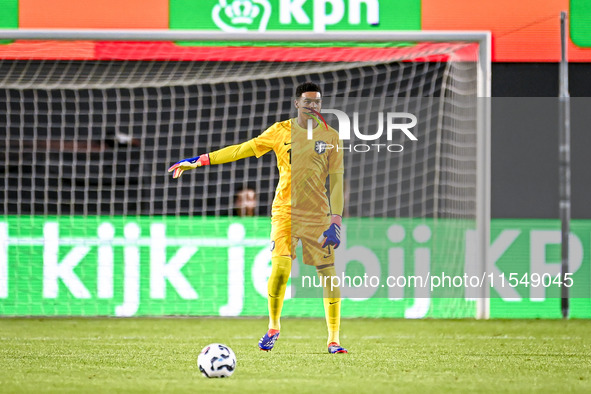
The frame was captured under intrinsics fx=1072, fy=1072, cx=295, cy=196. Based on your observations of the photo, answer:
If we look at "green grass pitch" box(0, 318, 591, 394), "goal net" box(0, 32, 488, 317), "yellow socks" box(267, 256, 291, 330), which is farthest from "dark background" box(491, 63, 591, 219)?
"yellow socks" box(267, 256, 291, 330)

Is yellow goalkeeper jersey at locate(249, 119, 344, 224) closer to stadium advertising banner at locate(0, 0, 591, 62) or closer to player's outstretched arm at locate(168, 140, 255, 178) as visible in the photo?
player's outstretched arm at locate(168, 140, 255, 178)

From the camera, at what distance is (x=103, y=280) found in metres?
9.95

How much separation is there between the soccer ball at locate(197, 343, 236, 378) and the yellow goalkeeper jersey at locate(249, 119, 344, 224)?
1547 millimetres

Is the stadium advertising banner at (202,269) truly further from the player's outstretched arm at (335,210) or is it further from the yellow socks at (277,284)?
the player's outstretched arm at (335,210)

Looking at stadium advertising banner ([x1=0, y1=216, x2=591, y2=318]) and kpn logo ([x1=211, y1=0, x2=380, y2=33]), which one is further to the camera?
kpn logo ([x1=211, y1=0, x2=380, y2=33])

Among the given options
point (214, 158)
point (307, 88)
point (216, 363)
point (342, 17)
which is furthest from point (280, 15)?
point (216, 363)

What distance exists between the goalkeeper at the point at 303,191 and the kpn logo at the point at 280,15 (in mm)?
3841

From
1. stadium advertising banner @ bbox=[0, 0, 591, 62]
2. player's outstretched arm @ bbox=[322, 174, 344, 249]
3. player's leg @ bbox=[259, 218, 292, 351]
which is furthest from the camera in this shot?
stadium advertising banner @ bbox=[0, 0, 591, 62]

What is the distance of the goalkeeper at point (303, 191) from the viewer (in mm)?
6812

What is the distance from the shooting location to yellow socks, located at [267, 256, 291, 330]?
6.93 m

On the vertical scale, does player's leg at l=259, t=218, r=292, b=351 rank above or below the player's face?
below

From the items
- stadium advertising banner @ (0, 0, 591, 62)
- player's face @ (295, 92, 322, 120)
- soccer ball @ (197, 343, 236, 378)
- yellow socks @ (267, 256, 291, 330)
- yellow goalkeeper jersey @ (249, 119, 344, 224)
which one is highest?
stadium advertising banner @ (0, 0, 591, 62)

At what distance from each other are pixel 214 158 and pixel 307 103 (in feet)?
2.28

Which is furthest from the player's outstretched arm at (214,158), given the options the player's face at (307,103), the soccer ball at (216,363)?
the soccer ball at (216,363)
